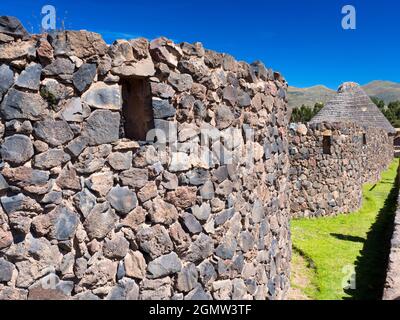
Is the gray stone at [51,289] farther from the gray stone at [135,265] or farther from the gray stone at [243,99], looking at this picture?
the gray stone at [243,99]

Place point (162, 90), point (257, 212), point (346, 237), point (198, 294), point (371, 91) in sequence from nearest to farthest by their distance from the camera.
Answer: point (162, 90)
point (198, 294)
point (257, 212)
point (346, 237)
point (371, 91)

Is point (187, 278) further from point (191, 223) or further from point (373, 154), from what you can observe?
point (373, 154)

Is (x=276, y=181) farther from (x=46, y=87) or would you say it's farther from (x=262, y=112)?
(x=46, y=87)

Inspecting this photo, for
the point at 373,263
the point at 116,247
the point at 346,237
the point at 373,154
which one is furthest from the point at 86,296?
the point at 373,154

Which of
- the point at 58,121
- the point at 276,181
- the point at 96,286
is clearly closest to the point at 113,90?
the point at 58,121

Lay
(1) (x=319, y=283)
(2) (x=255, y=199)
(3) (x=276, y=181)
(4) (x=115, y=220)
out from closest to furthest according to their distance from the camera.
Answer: (4) (x=115, y=220), (2) (x=255, y=199), (3) (x=276, y=181), (1) (x=319, y=283)

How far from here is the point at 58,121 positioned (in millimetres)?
3020

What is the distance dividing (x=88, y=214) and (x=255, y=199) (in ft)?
7.84

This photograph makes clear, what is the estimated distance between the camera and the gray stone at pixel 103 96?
3191mm

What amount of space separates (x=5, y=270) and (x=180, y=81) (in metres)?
2.01

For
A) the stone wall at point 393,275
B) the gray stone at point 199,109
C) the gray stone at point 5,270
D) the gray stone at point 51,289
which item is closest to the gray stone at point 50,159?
the gray stone at point 5,270

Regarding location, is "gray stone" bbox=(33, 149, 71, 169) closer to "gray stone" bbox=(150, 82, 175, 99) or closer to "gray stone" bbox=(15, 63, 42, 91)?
"gray stone" bbox=(15, 63, 42, 91)

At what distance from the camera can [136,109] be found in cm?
369

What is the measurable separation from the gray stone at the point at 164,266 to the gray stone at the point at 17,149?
1364mm
